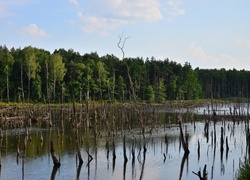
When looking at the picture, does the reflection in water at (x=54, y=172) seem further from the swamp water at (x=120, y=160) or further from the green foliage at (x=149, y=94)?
the green foliage at (x=149, y=94)

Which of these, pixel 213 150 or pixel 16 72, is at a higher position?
pixel 16 72

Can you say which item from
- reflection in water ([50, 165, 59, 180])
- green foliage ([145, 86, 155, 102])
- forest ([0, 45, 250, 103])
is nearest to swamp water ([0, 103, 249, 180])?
reflection in water ([50, 165, 59, 180])

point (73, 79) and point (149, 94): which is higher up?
point (73, 79)

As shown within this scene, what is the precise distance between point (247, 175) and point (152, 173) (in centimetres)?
1144

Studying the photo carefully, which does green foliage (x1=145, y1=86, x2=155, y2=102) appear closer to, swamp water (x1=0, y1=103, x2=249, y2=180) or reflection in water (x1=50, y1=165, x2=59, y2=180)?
swamp water (x1=0, y1=103, x2=249, y2=180)

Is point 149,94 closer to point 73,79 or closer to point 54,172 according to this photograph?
point 73,79

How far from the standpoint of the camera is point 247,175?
1611 cm

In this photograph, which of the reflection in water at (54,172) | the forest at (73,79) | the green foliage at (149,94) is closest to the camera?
the reflection in water at (54,172)

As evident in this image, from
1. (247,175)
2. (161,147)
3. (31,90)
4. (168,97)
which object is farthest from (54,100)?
(247,175)

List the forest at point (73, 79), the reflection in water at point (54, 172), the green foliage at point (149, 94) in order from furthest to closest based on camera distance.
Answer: the green foliage at point (149, 94) → the forest at point (73, 79) → the reflection in water at point (54, 172)

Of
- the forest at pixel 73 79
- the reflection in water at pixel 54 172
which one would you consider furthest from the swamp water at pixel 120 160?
the forest at pixel 73 79

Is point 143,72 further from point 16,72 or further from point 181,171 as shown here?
point 181,171

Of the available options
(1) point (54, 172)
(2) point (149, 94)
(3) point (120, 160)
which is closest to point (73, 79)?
(2) point (149, 94)

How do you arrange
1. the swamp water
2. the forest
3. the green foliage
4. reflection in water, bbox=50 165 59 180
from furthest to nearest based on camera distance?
the green foliage
the forest
the swamp water
reflection in water, bbox=50 165 59 180
